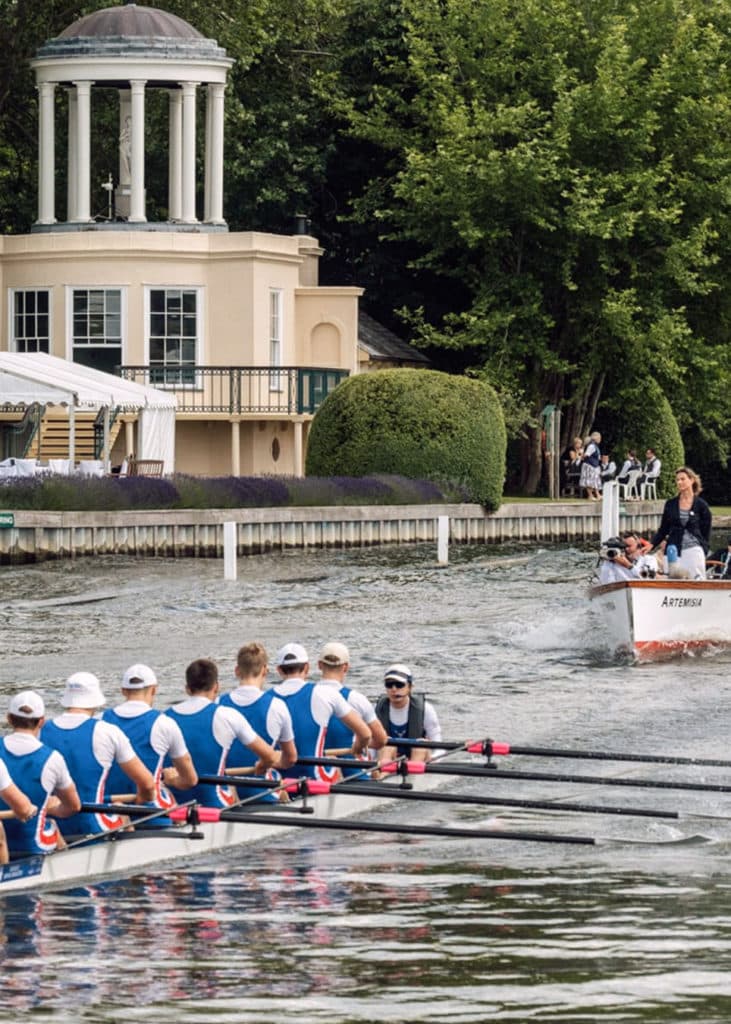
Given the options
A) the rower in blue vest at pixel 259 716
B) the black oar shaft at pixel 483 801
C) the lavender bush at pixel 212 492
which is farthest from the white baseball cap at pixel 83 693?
the lavender bush at pixel 212 492

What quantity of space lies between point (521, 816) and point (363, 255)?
4585 cm

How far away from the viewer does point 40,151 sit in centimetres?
5559

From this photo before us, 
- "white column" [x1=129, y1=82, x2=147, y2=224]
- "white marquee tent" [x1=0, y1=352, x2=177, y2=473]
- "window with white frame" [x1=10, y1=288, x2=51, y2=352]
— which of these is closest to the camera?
"white marquee tent" [x1=0, y1=352, x2=177, y2=473]

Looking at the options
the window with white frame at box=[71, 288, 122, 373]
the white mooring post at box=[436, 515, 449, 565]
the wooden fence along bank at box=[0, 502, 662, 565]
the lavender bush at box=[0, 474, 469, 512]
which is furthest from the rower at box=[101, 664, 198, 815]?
the window with white frame at box=[71, 288, 122, 373]

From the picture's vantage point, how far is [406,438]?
4831cm

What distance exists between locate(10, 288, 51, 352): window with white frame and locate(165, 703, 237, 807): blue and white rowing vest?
39517mm

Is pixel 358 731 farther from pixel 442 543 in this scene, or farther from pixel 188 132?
pixel 188 132

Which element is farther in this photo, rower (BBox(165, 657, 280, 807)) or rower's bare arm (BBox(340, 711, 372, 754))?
rower's bare arm (BBox(340, 711, 372, 754))

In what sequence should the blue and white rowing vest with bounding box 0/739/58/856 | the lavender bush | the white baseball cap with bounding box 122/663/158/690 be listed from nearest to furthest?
1. the blue and white rowing vest with bounding box 0/739/58/856
2. the white baseball cap with bounding box 122/663/158/690
3. the lavender bush

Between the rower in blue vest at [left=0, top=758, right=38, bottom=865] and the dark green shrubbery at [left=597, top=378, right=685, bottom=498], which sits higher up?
the dark green shrubbery at [left=597, top=378, right=685, bottom=498]

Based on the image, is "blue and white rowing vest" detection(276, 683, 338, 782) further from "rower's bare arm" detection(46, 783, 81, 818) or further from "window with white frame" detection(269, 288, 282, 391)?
"window with white frame" detection(269, 288, 282, 391)

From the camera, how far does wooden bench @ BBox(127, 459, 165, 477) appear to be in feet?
152

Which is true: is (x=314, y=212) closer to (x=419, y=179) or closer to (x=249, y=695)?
(x=419, y=179)

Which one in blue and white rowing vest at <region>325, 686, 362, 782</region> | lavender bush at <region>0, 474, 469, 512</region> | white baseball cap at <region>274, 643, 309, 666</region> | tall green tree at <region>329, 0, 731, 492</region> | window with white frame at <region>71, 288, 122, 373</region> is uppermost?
tall green tree at <region>329, 0, 731, 492</region>
